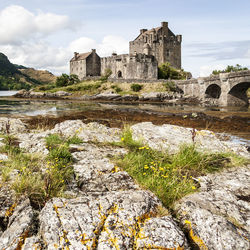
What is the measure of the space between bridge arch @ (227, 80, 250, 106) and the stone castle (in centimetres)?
2586

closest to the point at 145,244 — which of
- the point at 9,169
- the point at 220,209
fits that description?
the point at 220,209

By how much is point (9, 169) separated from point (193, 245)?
3.58 m

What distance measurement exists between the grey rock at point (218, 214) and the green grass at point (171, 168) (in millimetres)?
269

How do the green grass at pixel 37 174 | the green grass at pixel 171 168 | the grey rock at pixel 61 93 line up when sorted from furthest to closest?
1. the grey rock at pixel 61 93
2. the green grass at pixel 171 168
3. the green grass at pixel 37 174

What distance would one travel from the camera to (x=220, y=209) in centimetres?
347

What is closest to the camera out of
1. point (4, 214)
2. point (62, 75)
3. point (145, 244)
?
point (145, 244)

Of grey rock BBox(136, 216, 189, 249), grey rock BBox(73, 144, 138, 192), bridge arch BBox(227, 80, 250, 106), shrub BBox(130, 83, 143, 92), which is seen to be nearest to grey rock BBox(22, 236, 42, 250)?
grey rock BBox(136, 216, 189, 249)

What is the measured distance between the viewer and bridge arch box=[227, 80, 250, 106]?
125 ft

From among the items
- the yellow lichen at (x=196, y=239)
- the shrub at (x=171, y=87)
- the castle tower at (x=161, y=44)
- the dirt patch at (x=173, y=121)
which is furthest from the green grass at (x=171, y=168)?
the castle tower at (x=161, y=44)

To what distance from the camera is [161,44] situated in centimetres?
6644

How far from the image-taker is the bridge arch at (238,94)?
3817cm

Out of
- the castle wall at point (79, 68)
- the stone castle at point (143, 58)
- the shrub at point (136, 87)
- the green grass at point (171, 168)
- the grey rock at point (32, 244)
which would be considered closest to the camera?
the grey rock at point (32, 244)

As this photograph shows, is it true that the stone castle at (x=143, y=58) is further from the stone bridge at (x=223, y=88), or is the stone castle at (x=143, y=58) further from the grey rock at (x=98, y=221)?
the grey rock at (x=98, y=221)

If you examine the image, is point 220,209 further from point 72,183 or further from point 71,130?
point 71,130
